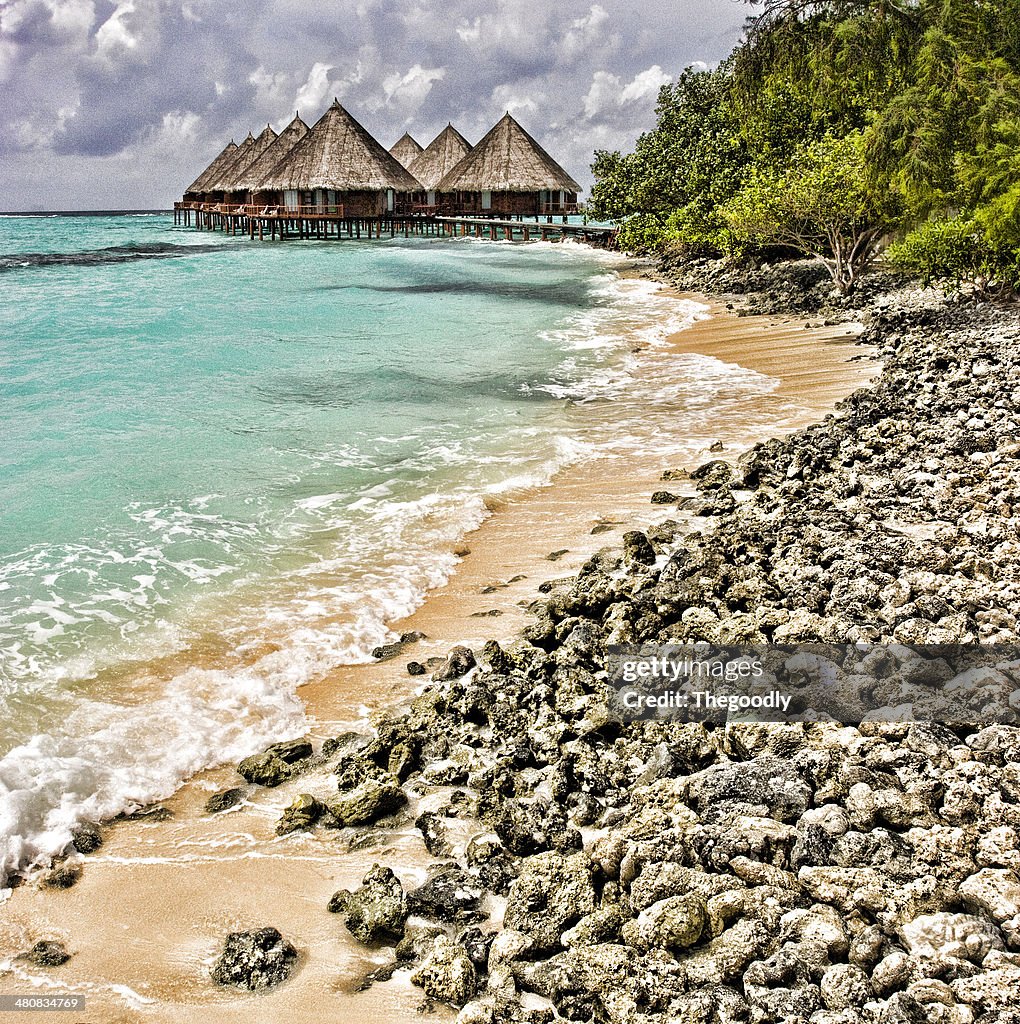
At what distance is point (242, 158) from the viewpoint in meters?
67.1

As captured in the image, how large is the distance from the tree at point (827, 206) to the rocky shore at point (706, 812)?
41.1 feet

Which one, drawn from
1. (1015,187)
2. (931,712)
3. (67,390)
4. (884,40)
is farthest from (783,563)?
(884,40)

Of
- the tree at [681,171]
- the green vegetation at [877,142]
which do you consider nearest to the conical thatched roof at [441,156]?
the tree at [681,171]

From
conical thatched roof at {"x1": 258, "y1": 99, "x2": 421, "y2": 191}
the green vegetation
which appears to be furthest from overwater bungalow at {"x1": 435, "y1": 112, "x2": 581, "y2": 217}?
the green vegetation

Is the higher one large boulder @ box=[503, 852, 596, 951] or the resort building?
the resort building

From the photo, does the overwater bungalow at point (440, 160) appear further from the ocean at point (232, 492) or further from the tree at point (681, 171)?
the ocean at point (232, 492)

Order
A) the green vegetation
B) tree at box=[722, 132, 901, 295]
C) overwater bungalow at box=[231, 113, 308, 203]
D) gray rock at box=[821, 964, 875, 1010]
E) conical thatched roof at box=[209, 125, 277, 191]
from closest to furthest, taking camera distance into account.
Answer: gray rock at box=[821, 964, 875, 1010] < the green vegetation < tree at box=[722, 132, 901, 295] < overwater bungalow at box=[231, 113, 308, 203] < conical thatched roof at box=[209, 125, 277, 191]

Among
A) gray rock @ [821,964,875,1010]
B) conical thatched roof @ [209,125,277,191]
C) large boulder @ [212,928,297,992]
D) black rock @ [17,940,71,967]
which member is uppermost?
conical thatched roof @ [209,125,277,191]

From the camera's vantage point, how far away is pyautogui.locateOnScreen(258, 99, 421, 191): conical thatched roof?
54406 millimetres

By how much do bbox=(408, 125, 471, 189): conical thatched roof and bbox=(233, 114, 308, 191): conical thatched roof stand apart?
28.6 ft

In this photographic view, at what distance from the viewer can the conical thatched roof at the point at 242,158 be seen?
2564 inches

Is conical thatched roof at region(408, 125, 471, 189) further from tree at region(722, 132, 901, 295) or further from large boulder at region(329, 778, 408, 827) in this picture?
large boulder at region(329, 778, 408, 827)

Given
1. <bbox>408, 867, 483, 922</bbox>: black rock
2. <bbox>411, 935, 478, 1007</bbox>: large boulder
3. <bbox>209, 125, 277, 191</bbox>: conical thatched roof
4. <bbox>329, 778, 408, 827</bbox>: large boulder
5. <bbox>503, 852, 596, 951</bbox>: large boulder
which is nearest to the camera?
<bbox>411, 935, 478, 1007</bbox>: large boulder

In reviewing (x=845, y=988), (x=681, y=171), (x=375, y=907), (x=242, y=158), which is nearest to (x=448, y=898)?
(x=375, y=907)
